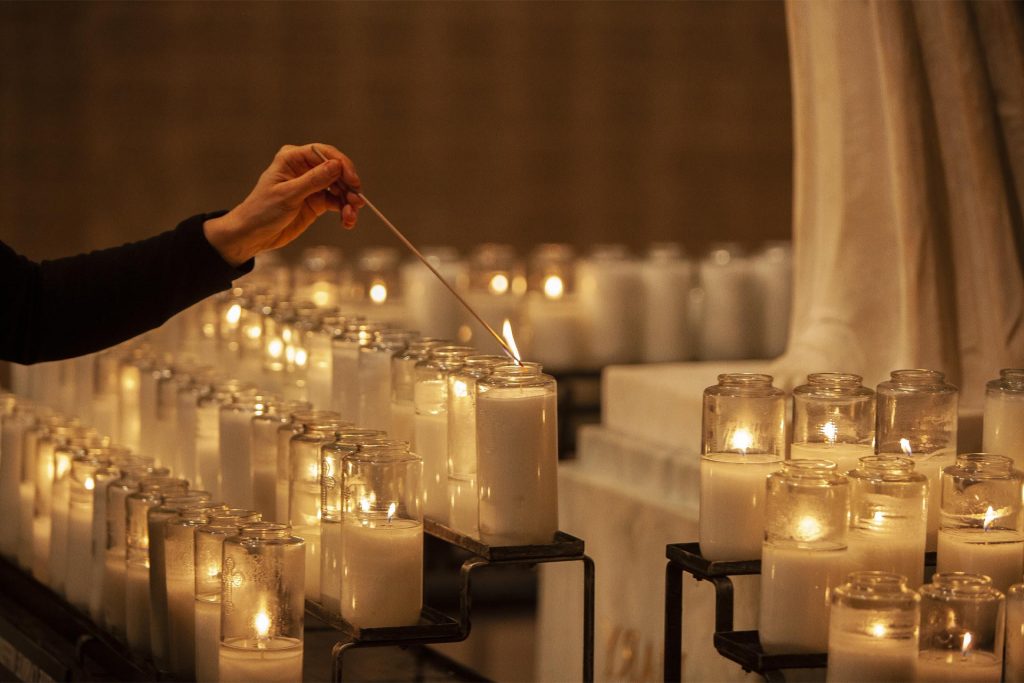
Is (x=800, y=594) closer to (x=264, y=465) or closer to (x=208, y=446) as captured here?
(x=264, y=465)

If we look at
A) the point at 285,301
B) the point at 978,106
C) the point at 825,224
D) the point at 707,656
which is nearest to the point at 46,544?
the point at 285,301

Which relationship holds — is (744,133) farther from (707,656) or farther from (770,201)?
(707,656)

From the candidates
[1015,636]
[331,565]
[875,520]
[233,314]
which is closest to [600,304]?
[233,314]

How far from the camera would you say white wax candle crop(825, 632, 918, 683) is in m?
1.83

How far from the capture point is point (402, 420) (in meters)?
2.56

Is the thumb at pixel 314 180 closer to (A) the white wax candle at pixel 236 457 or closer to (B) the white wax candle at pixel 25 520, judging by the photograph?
(A) the white wax candle at pixel 236 457

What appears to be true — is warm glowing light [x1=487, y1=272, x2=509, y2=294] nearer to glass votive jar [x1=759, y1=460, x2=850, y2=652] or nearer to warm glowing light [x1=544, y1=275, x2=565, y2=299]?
warm glowing light [x1=544, y1=275, x2=565, y2=299]

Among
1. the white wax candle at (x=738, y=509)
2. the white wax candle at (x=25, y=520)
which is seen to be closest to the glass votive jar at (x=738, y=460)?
the white wax candle at (x=738, y=509)

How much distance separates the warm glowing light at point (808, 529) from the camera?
2.04 metres

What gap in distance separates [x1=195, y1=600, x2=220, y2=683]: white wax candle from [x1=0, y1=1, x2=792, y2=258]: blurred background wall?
6015mm

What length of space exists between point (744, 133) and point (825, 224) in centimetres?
549

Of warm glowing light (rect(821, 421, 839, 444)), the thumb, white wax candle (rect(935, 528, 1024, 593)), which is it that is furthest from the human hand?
white wax candle (rect(935, 528, 1024, 593))

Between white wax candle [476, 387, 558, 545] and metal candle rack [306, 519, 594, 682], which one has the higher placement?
white wax candle [476, 387, 558, 545]

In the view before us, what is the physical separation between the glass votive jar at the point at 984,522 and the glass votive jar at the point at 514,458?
19.4 inches
